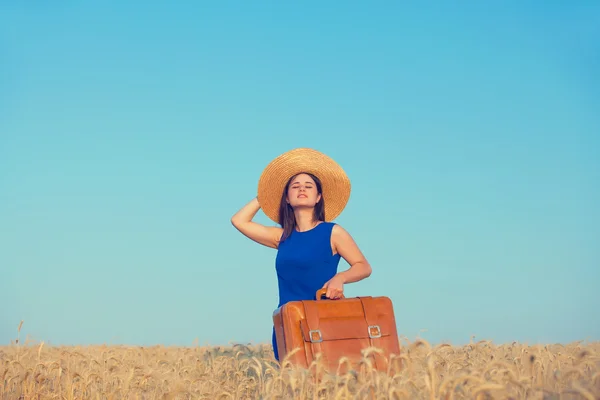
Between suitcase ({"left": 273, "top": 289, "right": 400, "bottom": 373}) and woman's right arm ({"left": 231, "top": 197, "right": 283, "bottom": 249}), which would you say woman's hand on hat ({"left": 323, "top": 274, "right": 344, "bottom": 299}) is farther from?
woman's right arm ({"left": 231, "top": 197, "right": 283, "bottom": 249})

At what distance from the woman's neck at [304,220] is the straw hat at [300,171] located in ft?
1.84

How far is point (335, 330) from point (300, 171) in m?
2.79

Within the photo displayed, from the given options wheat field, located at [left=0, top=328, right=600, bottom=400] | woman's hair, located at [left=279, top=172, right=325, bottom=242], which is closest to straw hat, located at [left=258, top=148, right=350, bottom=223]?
woman's hair, located at [left=279, top=172, right=325, bottom=242]

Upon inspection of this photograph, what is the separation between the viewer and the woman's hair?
7.62 metres

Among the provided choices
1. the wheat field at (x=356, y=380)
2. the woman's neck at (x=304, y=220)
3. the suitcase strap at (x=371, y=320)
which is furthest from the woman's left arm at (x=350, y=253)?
the wheat field at (x=356, y=380)

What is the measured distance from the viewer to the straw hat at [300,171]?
7.99m

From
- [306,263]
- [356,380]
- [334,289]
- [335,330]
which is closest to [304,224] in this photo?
[306,263]

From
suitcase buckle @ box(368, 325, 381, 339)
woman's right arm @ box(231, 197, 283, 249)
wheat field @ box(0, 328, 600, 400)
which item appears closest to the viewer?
wheat field @ box(0, 328, 600, 400)

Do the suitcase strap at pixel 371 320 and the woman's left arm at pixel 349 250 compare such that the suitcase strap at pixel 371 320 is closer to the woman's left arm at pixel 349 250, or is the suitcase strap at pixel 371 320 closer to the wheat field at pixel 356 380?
the wheat field at pixel 356 380

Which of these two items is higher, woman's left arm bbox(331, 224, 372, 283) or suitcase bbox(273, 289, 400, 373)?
woman's left arm bbox(331, 224, 372, 283)

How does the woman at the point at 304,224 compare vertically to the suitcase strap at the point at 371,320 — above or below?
above

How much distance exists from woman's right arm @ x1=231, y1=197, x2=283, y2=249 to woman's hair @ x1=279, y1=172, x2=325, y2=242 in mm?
169

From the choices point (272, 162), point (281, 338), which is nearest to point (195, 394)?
point (281, 338)

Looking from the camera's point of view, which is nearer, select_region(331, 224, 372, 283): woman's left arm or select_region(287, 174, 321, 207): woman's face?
select_region(331, 224, 372, 283): woman's left arm
